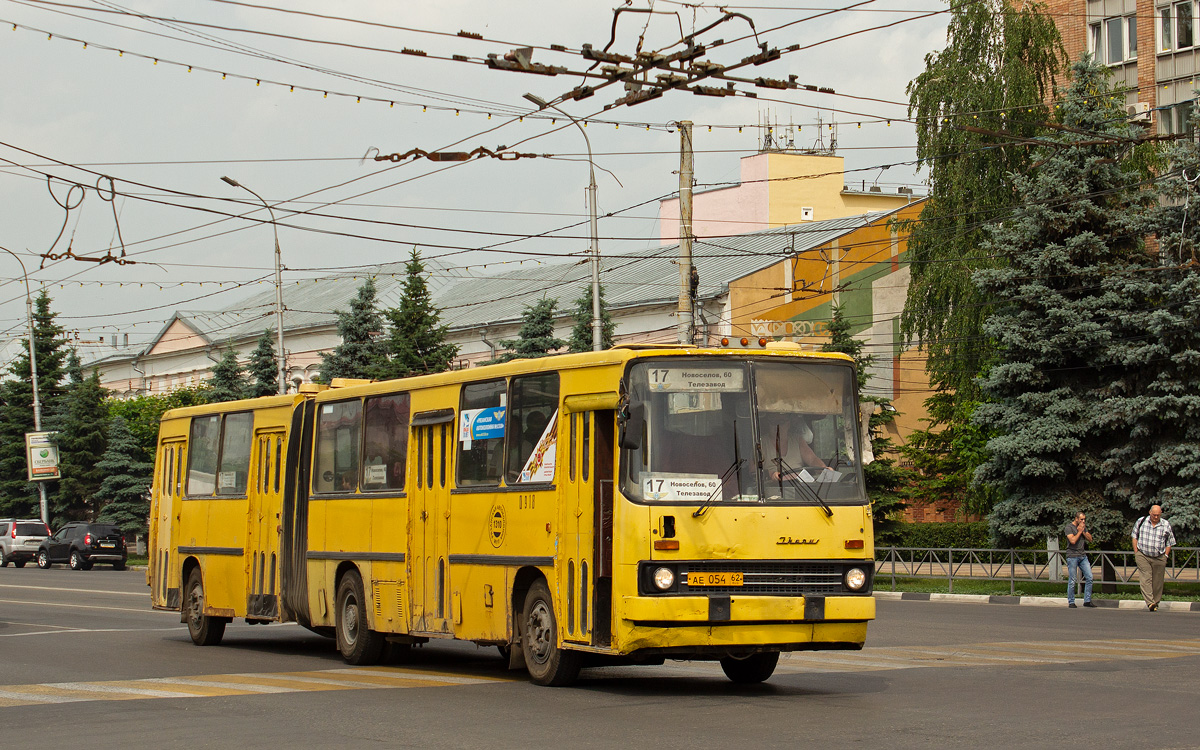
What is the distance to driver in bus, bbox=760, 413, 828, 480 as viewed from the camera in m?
11.6

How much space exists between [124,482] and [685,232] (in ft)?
148

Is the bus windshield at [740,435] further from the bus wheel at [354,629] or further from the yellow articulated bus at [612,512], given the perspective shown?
the bus wheel at [354,629]

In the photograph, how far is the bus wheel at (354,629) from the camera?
593 inches

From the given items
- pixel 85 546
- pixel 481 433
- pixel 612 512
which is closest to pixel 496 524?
pixel 481 433

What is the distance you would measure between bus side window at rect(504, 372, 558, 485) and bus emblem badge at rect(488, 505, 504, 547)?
0.28m

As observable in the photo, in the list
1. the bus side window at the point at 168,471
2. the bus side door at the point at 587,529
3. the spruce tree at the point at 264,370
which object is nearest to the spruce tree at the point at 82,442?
the spruce tree at the point at 264,370

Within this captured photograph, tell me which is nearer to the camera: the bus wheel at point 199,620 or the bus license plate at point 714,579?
the bus license plate at point 714,579

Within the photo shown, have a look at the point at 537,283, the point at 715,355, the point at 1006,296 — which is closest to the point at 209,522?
the point at 715,355

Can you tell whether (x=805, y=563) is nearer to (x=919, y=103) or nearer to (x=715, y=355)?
(x=715, y=355)

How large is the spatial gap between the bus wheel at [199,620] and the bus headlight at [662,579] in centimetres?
877

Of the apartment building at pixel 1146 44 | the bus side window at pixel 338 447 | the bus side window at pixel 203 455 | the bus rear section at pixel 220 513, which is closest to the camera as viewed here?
the bus side window at pixel 338 447

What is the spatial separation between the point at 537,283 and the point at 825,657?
51896 mm

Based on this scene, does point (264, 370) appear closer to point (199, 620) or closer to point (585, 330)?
point (585, 330)

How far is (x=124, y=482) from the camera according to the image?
63.3 m
